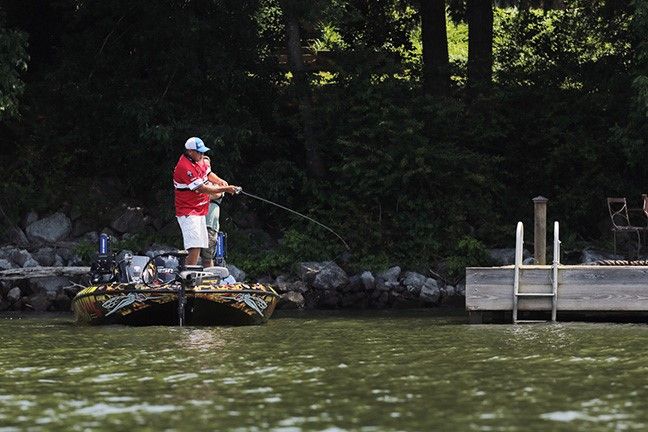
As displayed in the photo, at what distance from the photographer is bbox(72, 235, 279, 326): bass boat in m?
19.2

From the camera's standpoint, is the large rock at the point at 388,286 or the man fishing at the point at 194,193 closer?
the man fishing at the point at 194,193

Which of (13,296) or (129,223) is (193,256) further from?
(129,223)

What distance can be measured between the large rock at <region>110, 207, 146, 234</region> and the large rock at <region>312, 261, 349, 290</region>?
3.97 metres

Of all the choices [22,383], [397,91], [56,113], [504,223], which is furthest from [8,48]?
[22,383]

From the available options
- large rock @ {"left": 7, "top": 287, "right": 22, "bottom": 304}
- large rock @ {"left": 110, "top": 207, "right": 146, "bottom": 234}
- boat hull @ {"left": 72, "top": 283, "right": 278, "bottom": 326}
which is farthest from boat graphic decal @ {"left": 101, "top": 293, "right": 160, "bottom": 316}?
large rock @ {"left": 110, "top": 207, "right": 146, "bottom": 234}

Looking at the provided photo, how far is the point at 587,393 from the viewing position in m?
12.0

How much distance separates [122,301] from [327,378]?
6787 mm

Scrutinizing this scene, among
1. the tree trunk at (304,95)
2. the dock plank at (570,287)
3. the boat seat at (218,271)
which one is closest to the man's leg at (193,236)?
the boat seat at (218,271)

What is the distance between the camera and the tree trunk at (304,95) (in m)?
28.4

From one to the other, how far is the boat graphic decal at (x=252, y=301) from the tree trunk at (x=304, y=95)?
901cm

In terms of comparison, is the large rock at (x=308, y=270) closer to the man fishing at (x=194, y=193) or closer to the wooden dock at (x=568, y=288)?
the man fishing at (x=194, y=193)

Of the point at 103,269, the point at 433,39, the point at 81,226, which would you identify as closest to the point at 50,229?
the point at 81,226

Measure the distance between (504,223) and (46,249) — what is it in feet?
26.6

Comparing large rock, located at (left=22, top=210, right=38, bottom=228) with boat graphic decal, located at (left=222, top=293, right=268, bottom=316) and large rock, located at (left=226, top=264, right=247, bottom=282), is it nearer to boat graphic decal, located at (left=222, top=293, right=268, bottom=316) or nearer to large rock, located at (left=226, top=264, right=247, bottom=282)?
large rock, located at (left=226, top=264, right=247, bottom=282)
